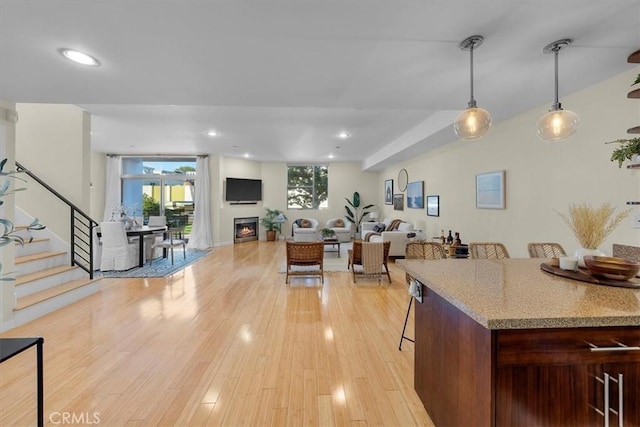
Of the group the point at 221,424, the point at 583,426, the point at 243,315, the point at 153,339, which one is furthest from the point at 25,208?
the point at 583,426

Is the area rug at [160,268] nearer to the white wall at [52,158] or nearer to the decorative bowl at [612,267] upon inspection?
the white wall at [52,158]

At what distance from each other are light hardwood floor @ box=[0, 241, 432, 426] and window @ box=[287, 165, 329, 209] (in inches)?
254

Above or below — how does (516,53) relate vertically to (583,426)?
above

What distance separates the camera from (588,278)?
149 centimetres

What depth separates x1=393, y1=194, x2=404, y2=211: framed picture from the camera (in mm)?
8109

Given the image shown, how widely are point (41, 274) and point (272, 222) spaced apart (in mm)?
6536

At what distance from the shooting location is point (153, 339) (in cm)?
271

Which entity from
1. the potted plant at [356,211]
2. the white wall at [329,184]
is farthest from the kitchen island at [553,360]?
the white wall at [329,184]

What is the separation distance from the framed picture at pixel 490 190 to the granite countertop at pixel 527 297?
266 centimetres

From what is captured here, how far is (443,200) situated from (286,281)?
12.4ft

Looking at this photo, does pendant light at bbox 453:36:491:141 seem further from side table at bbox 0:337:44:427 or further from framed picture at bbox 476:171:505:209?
side table at bbox 0:337:44:427

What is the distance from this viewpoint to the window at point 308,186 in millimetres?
10328

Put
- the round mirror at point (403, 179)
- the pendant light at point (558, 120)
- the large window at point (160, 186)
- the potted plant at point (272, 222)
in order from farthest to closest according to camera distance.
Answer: the potted plant at point (272, 222) < the large window at point (160, 186) < the round mirror at point (403, 179) < the pendant light at point (558, 120)

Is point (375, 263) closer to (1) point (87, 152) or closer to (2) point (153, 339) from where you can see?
(2) point (153, 339)
